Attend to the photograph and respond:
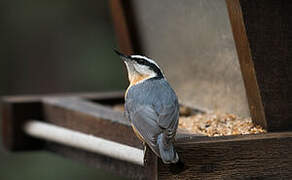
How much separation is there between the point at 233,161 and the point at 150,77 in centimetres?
74

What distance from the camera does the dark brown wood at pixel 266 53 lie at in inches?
112

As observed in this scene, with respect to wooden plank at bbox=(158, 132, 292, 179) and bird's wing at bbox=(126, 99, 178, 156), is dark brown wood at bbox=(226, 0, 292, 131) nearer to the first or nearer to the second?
wooden plank at bbox=(158, 132, 292, 179)

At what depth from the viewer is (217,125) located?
3236 mm

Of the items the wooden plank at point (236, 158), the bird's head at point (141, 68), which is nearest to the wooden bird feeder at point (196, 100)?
the wooden plank at point (236, 158)

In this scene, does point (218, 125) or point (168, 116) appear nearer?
point (168, 116)

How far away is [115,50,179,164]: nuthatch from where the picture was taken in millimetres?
2489

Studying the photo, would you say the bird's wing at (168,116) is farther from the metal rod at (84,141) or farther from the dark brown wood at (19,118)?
the dark brown wood at (19,118)

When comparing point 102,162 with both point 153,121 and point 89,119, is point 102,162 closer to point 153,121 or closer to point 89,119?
point 89,119

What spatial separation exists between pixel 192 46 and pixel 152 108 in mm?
981

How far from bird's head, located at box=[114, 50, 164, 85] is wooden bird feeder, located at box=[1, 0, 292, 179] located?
0.25m

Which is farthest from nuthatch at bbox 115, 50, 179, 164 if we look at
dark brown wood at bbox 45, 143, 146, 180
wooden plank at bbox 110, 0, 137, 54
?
wooden plank at bbox 110, 0, 137, 54

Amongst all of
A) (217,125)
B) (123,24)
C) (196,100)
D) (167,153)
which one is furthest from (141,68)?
(123,24)

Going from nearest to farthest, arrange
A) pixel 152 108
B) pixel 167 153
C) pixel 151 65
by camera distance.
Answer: pixel 167 153 → pixel 152 108 → pixel 151 65

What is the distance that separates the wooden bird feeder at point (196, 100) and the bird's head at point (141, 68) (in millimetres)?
254
